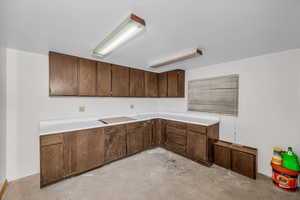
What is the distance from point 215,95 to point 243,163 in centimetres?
142

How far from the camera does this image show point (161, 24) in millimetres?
1287

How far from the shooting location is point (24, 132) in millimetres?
2018

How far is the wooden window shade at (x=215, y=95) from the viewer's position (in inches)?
99.3

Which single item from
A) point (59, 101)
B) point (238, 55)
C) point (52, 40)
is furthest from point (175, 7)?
point (59, 101)

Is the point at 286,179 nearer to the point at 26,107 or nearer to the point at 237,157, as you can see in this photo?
the point at 237,157

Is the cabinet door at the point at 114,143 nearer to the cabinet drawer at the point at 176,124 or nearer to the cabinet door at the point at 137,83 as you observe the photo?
the cabinet door at the point at 137,83

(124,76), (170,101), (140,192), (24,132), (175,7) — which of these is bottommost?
(140,192)

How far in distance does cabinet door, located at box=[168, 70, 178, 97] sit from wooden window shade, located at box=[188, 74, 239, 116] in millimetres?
389

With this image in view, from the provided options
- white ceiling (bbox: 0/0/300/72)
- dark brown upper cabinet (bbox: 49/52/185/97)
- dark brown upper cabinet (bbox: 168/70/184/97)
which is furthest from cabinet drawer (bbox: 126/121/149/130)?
white ceiling (bbox: 0/0/300/72)

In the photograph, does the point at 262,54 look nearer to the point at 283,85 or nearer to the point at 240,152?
the point at 283,85

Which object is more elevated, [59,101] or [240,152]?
[59,101]

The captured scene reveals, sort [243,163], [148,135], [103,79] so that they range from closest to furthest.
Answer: [243,163]
[103,79]
[148,135]

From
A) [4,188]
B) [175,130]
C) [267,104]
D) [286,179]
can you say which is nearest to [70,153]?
[4,188]

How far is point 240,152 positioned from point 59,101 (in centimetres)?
358
